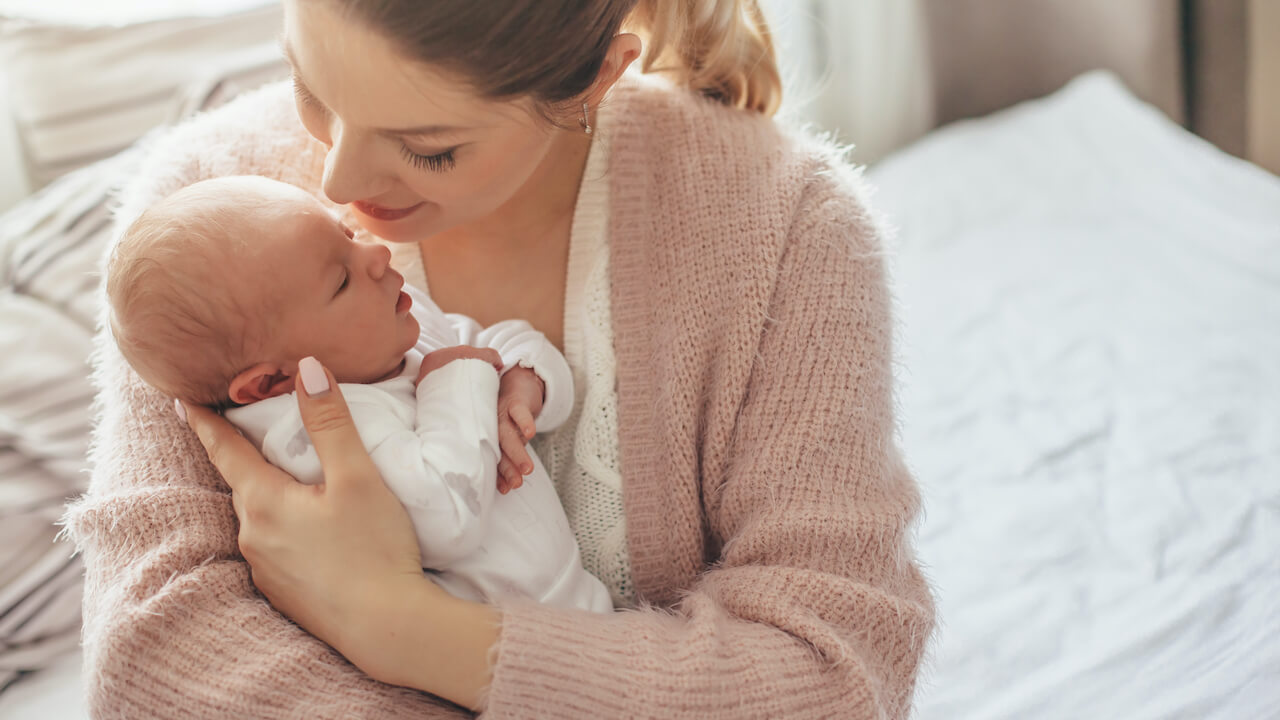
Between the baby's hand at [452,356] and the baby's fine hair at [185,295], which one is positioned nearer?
the baby's fine hair at [185,295]

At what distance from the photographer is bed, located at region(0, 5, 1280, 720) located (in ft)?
A: 4.45

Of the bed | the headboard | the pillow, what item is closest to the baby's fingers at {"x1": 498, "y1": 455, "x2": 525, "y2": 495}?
the bed

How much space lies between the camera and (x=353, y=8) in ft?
2.81

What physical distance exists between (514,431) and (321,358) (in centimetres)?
20

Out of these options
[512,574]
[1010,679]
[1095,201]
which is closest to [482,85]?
[512,574]

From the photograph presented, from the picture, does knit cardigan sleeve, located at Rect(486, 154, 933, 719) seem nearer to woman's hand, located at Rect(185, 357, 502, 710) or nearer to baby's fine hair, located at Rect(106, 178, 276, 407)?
woman's hand, located at Rect(185, 357, 502, 710)

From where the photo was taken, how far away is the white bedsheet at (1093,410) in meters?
1.36

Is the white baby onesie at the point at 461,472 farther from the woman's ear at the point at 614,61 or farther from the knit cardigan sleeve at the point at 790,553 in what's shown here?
the woman's ear at the point at 614,61

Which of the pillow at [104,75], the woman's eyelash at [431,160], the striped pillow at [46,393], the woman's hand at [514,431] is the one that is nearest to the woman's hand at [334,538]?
the woman's hand at [514,431]

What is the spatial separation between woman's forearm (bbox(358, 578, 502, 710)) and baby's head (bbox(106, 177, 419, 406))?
25 centimetres

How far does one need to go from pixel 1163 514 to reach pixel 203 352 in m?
1.38

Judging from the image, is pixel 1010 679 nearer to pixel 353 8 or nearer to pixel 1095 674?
pixel 1095 674

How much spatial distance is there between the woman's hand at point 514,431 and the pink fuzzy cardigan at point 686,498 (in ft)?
0.39

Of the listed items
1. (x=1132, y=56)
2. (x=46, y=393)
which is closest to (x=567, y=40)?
(x=46, y=393)
